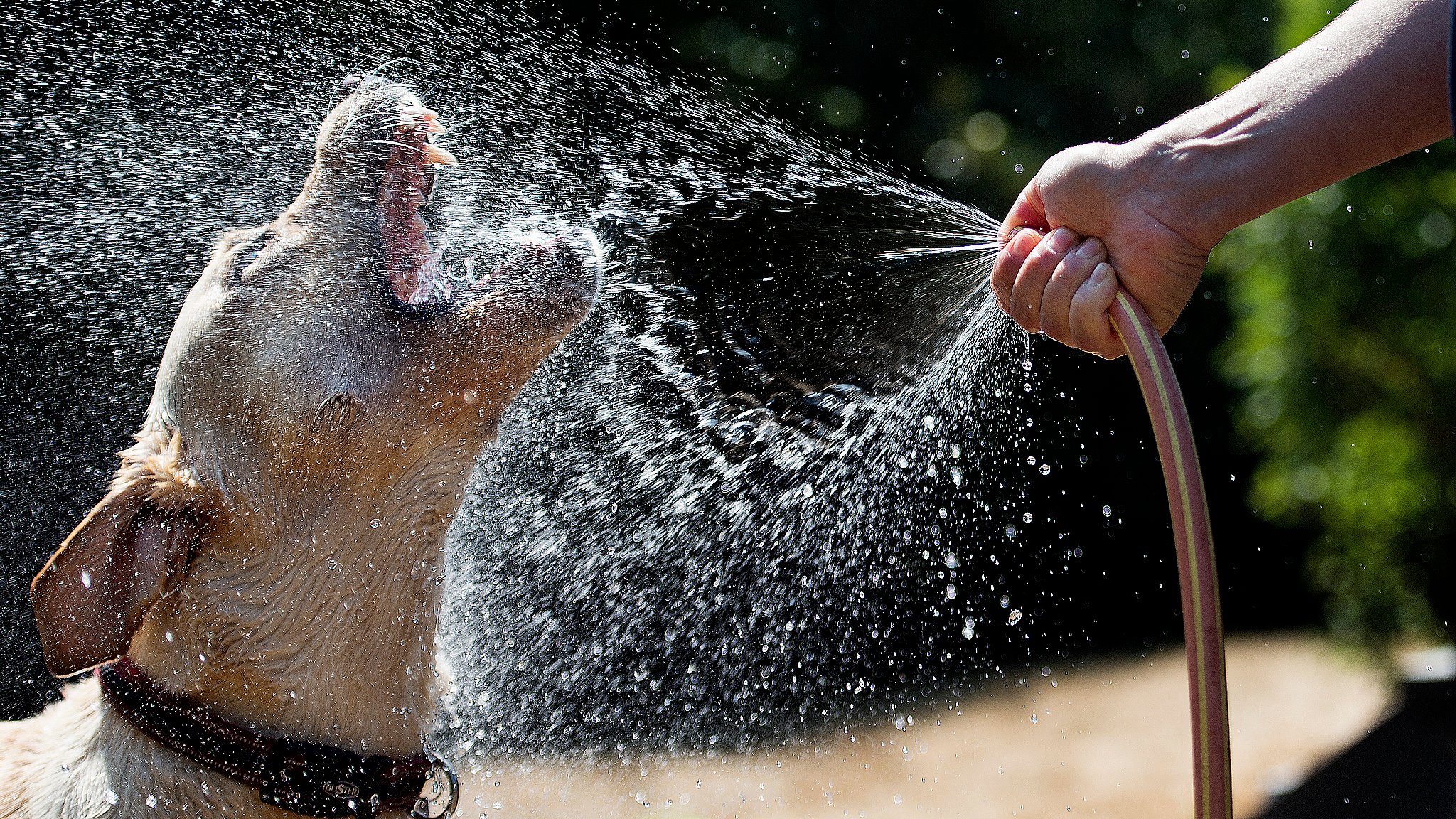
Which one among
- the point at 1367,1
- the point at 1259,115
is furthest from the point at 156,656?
the point at 1367,1

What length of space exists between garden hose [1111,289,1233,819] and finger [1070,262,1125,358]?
0.21 m

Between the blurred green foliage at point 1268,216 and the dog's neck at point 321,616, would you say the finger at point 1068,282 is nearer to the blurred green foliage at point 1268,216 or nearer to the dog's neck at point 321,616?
the dog's neck at point 321,616

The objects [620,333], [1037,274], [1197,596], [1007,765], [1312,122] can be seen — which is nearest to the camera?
[1197,596]

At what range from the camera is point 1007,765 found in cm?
513

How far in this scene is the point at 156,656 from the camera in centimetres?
217

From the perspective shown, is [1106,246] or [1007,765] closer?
[1106,246]

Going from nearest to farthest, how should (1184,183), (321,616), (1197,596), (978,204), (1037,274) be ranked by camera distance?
(1197,596) → (1184,183) → (1037,274) → (321,616) → (978,204)

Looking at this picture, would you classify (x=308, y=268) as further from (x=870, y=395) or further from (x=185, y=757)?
(x=870, y=395)

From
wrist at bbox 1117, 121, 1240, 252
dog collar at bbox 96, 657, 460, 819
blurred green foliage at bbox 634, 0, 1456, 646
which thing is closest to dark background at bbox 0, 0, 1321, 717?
blurred green foliage at bbox 634, 0, 1456, 646

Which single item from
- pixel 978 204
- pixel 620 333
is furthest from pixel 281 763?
pixel 978 204

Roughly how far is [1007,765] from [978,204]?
2983mm

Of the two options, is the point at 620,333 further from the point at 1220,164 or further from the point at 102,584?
the point at 1220,164

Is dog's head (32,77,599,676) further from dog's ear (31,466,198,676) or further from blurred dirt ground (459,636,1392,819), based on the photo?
blurred dirt ground (459,636,1392,819)

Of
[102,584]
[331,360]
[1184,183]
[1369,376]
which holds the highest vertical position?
[1184,183]
